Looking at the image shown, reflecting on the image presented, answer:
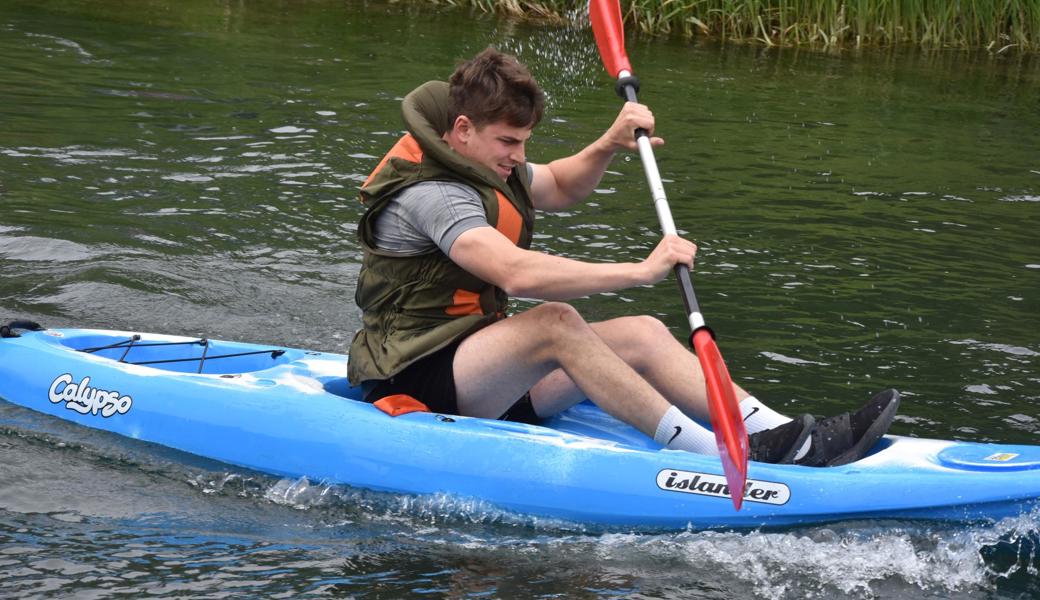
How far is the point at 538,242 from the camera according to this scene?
705 centimetres

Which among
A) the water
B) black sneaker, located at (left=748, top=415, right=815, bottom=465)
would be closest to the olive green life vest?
the water

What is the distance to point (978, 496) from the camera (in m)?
3.90

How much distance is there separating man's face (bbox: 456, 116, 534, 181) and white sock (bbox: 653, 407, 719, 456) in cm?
92

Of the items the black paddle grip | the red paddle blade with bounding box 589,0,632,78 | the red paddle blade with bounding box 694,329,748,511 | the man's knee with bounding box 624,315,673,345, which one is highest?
the red paddle blade with bounding box 589,0,632,78

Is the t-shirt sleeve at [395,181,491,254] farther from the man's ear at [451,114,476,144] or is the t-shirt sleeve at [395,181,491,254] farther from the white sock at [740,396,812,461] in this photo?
the white sock at [740,396,812,461]

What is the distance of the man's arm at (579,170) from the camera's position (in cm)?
449

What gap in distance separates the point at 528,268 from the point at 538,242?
311cm

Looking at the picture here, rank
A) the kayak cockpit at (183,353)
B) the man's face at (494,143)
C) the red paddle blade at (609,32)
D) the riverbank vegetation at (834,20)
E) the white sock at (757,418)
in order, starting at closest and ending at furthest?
the man's face at (494,143) → the white sock at (757,418) → the kayak cockpit at (183,353) → the red paddle blade at (609,32) → the riverbank vegetation at (834,20)

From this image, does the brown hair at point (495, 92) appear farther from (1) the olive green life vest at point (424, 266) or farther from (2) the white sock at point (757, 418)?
(2) the white sock at point (757, 418)

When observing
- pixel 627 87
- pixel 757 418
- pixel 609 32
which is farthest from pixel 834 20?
pixel 757 418

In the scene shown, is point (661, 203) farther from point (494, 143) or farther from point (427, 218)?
point (427, 218)

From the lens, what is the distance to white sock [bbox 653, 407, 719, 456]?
4160mm

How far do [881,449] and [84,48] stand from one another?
8.42 m

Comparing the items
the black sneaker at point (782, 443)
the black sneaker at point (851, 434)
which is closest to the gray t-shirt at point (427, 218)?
the black sneaker at point (782, 443)
